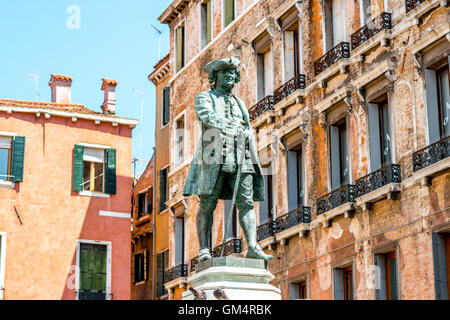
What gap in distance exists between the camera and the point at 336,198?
24375 mm

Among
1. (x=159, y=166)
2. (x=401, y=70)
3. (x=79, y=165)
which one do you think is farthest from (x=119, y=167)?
(x=401, y=70)

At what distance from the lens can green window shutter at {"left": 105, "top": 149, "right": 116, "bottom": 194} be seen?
116 feet

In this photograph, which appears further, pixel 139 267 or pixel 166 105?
pixel 139 267

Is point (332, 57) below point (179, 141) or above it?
below

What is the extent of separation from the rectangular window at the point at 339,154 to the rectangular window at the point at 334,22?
2.18m

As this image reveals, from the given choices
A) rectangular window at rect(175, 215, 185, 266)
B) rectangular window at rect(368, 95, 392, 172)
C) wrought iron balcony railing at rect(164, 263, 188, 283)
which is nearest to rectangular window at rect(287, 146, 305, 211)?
rectangular window at rect(368, 95, 392, 172)

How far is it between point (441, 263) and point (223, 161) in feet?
29.1

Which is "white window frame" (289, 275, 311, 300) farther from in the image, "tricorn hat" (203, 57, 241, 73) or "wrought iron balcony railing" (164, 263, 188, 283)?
"tricorn hat" (203, 57, 241, 73)

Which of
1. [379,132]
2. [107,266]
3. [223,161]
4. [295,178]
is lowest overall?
[223,161]

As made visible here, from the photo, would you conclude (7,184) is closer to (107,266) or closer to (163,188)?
(107,266)

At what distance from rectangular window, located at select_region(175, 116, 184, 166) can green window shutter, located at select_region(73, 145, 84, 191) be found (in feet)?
11.0

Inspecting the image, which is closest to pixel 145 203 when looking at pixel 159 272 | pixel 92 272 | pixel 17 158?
pixel 159 272

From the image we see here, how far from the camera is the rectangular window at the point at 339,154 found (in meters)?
24.8

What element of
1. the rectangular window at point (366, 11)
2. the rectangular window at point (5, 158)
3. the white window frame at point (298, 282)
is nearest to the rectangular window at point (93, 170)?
the rectangular window at point (5, 158)
